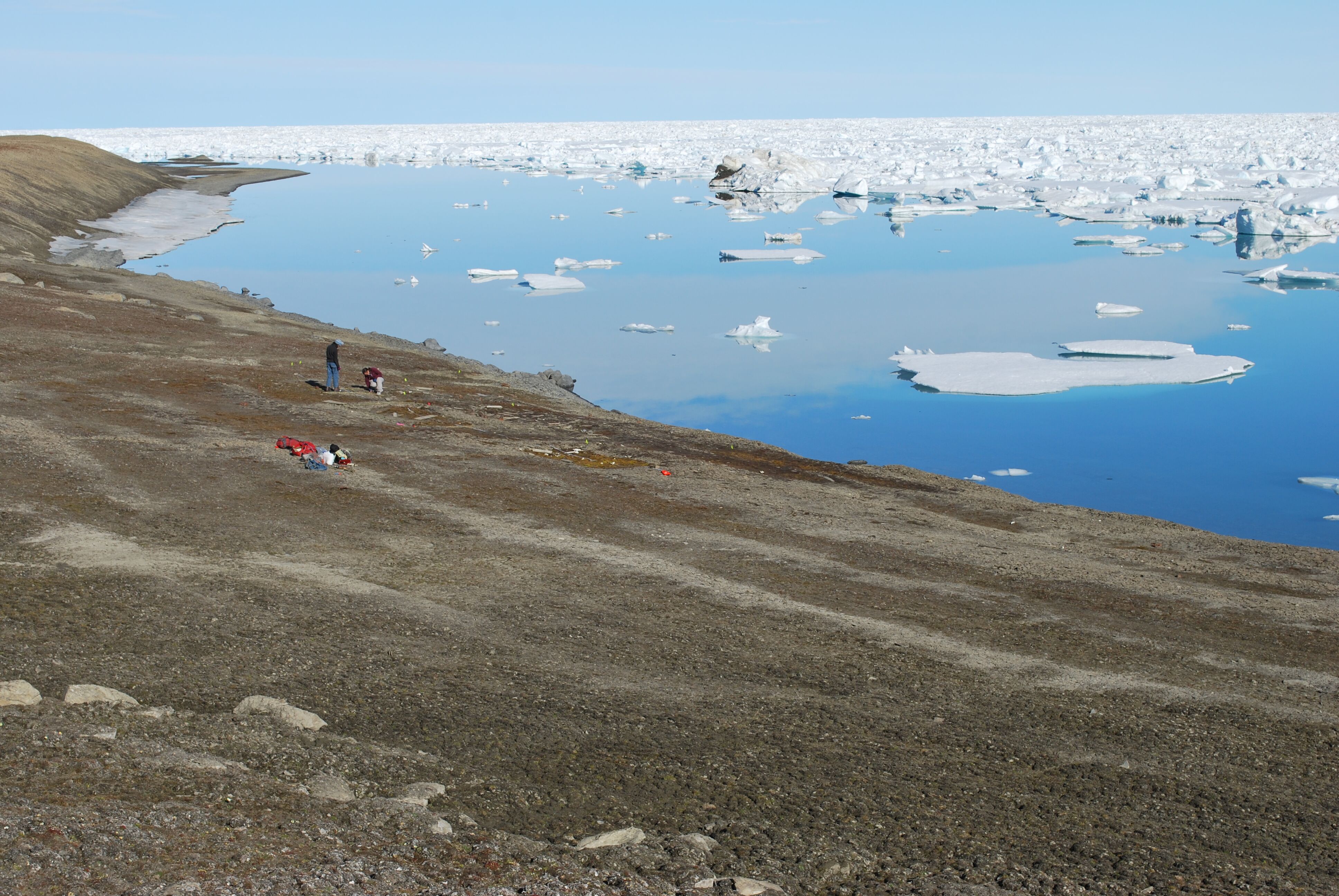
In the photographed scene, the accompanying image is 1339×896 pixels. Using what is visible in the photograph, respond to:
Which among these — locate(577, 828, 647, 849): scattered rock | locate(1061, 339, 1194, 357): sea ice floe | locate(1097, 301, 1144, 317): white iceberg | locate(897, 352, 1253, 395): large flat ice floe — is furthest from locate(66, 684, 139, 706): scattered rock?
locate(1097, 301, 1144, 317): white iceberg

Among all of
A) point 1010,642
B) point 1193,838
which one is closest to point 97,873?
point 1193,838

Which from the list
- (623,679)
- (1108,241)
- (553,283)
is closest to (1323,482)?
(623,679)

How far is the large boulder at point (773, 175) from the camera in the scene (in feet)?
286

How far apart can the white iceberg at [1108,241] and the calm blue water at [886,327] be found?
1.34 meters

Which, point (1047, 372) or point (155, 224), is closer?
point (1047, 372)

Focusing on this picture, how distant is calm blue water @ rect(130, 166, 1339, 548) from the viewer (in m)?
24.3

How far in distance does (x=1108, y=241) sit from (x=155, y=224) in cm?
5353

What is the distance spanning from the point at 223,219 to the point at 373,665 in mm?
69756

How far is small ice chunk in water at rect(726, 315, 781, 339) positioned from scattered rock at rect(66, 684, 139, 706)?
28.1 m

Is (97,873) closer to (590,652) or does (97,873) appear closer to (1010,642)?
(590,652)

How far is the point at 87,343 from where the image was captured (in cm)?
2550

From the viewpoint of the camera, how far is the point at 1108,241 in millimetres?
58625

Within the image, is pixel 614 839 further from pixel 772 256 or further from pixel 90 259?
pixel 772 256

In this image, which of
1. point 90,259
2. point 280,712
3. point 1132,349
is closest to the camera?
point 280,712
